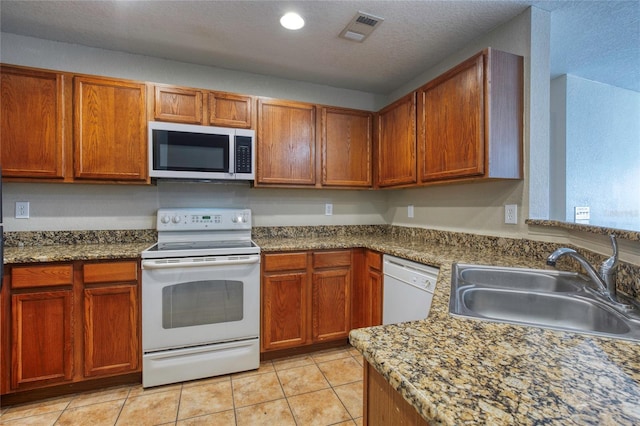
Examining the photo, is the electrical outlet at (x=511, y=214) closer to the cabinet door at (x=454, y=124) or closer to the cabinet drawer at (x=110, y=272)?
the cabinet door at (x=454, y=124)

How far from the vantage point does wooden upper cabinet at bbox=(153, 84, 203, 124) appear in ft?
7.24

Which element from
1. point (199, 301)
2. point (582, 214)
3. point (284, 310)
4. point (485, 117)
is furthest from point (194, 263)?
point (582, 214)

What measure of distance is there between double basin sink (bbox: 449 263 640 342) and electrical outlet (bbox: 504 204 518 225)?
53 cm

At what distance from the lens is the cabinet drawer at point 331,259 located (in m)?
2.38

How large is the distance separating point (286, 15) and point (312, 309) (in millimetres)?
2078

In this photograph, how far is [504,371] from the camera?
564 millimetres

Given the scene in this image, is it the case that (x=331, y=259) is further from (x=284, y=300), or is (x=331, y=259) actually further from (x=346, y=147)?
(x=346, y=147)

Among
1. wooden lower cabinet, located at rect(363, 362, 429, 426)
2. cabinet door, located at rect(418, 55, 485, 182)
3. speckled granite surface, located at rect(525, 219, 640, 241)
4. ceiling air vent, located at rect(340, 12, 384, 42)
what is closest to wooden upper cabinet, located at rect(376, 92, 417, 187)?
cabinet door, located at rect(418, 55, 485, 182)

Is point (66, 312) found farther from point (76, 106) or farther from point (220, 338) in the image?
point (76, 106)

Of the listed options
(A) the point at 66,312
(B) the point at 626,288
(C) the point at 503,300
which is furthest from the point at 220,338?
(B) the point at 626,288

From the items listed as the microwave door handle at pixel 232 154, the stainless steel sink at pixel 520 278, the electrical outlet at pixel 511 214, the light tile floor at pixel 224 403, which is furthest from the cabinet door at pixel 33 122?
the electrical outlet at pixel 511 214

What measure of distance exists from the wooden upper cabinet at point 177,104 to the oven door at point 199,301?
1071 mm

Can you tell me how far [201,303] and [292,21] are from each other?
197 centimetres

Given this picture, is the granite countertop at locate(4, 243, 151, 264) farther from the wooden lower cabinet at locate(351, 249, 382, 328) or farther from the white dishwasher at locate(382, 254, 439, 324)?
the white dishwasher at locate(382, 254, 439, 324)
